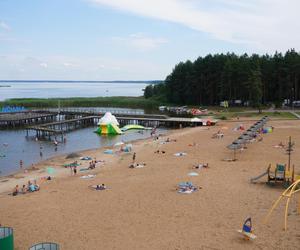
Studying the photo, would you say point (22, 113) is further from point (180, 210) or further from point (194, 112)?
point (180, 210)

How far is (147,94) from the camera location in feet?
415

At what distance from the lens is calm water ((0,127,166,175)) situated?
3962 cm

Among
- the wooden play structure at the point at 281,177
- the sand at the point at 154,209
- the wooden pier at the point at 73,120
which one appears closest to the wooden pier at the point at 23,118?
the wooden pier at the point at 73,120

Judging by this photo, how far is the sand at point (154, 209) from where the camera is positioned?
15.9 metres

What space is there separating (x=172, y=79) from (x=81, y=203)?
76.6m

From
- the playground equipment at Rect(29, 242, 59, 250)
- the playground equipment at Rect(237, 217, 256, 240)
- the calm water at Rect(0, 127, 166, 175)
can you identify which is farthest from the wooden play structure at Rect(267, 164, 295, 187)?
the calm water at Rect(0, 127, 166, 175)

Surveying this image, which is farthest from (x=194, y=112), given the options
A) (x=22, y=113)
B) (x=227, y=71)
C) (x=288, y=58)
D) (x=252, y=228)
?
(x=252, y=228)

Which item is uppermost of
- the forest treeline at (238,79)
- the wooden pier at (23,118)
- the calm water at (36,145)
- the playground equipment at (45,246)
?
the forest treeline at (238,79)

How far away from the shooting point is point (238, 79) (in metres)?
75.6

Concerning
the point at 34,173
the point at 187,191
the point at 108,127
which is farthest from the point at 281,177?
the point at 108,127

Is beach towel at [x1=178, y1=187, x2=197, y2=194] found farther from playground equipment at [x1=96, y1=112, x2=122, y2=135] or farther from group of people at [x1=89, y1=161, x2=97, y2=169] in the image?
playground equipment at [x1=96, y1=112, x2=122, y2=135]

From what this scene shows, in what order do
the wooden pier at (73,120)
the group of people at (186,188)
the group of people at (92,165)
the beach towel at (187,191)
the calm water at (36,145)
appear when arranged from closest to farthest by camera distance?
the beach towel at (187,191), the group of people at (186,188), the group of people at (92,165), the calm water at (36,145), the wooden pier at (73,120)

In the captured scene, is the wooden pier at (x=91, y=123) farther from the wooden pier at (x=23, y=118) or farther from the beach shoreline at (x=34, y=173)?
the beach shoreline at (x=34, y=173)

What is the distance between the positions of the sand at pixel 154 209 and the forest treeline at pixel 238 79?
4171 centimetres
